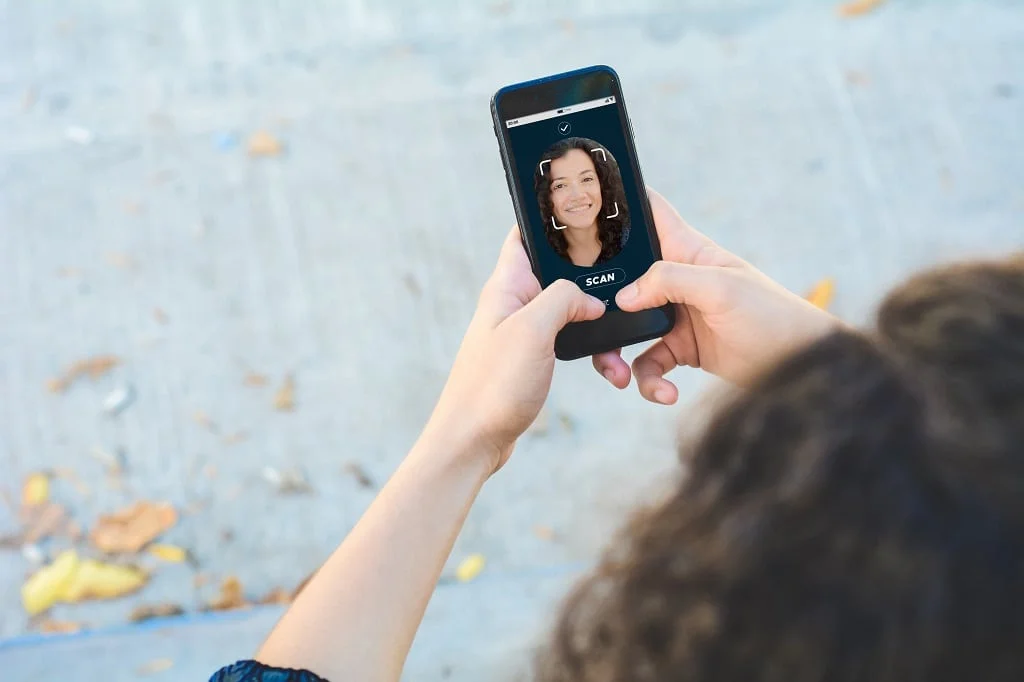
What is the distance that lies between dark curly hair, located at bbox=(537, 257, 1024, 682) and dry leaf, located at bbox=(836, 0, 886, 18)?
232cm

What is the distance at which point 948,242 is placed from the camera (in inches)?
99.9

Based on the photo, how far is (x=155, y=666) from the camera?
6.09ft

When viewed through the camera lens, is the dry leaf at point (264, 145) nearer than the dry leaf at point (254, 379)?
No

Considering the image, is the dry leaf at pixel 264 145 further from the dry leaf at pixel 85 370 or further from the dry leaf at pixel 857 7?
the dry leaf at pixel 857 7

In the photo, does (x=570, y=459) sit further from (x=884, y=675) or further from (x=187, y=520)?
(x=884, y=675)

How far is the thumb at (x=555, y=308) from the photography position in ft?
4.59

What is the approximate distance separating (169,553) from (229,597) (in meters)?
0.18

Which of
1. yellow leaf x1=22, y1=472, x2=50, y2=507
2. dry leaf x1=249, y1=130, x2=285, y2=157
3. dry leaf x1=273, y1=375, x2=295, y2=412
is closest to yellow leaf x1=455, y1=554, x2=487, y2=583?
dry leaf x1=273, y1=375, x2=295, y2=412

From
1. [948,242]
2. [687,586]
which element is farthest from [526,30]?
[687,586]

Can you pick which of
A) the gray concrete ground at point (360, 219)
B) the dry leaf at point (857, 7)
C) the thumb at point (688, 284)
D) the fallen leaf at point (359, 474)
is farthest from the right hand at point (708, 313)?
the dry leaf at point (857, 7)

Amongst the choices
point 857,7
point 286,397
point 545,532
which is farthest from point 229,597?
point 857,7

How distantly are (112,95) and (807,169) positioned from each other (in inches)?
79.9

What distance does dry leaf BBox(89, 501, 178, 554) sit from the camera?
2098 mm

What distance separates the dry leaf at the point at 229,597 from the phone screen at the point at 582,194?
1.04 m
